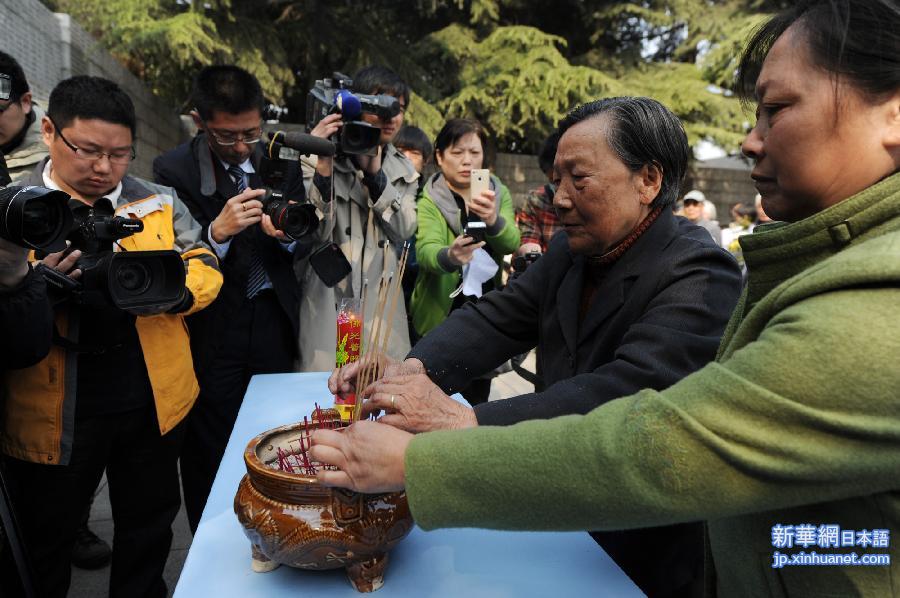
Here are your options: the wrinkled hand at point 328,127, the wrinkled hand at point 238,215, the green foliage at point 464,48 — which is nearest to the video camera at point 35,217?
the wrinkled hand at point 238,215

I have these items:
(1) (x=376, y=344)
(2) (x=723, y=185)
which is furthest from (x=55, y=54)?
(2) (x=723, y=185)

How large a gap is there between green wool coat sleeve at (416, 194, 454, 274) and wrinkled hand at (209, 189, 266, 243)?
2.84 ft

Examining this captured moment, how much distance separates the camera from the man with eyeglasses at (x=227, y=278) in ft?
7.47

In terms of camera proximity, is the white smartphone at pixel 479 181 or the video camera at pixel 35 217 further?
the white smartphone at pixel 479 181

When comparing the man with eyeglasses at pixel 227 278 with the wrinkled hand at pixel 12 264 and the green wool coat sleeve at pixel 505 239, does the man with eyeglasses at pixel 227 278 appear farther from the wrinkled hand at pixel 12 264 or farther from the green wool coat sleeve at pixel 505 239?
the green wool coat sleeve at pixel 505 239

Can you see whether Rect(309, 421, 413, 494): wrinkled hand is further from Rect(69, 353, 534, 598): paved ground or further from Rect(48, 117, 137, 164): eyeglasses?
Rect(69, 353, 534, 598): paved ground

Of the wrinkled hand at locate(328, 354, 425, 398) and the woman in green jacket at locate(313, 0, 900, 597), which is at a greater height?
the woman in green jacket at locate(313, 0, 900, 597)

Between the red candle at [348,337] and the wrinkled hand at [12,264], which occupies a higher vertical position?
the wrinkled hand at [12,264]

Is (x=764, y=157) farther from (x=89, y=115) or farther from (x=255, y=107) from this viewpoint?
(x=255, y=107)

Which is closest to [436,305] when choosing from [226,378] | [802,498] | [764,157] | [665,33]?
[226,378]

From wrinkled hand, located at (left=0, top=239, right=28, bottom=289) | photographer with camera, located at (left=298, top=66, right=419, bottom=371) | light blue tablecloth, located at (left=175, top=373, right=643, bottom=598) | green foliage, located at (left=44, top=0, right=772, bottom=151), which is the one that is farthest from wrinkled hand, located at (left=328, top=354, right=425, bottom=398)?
green foliage, located at (left=44, top=0, right=772, bottom=151)

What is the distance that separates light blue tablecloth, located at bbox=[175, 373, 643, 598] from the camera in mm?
983

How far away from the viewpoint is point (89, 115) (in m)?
1.80

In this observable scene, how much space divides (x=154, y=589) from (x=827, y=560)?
6.41ft
